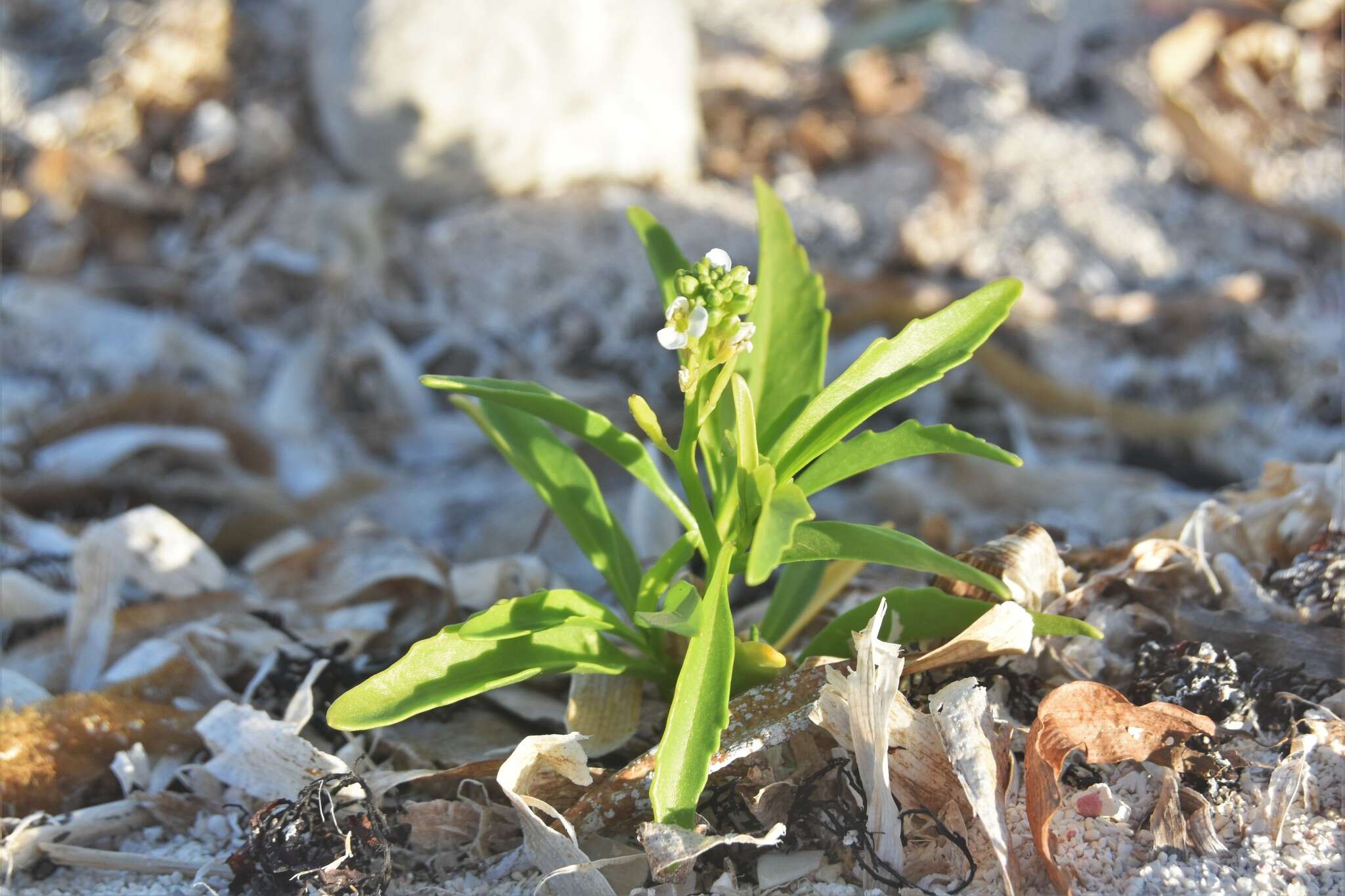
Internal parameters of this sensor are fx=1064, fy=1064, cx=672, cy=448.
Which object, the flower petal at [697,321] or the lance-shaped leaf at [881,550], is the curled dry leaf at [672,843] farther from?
the flower petal at [697,321]

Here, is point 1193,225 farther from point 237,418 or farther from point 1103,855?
point 237,418

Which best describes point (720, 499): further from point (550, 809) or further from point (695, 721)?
point (550, 809)

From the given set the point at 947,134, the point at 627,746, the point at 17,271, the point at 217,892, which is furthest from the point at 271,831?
the point at 947,134

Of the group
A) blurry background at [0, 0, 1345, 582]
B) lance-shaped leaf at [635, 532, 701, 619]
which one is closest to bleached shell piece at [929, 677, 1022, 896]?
lance-shaped leaf at [635, 532, 701, 619]

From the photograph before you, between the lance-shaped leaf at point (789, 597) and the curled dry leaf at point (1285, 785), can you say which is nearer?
the curled dry leaf at point (1285, 785)

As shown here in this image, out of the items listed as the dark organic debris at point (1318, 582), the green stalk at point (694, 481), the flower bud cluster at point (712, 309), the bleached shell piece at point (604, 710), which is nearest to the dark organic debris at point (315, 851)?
the bleached shell piece at point (604, 710)

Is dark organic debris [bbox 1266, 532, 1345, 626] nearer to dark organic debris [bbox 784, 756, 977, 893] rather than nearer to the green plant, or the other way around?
the green plant
